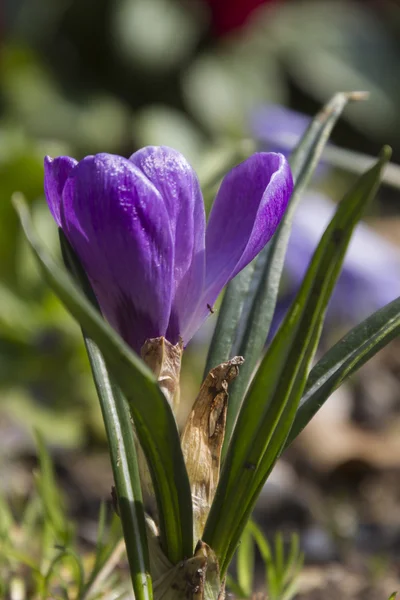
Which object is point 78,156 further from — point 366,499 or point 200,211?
point 200,211

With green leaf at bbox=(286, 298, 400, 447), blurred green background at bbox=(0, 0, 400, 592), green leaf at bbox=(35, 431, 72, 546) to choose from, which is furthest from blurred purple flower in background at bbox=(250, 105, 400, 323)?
green leaf at bbox=(286, 298, 400, 447)

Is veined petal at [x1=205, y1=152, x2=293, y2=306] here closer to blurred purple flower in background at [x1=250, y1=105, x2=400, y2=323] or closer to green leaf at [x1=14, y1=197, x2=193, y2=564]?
green leaf at [x1=14, y1=197, x2=193, y2=564]

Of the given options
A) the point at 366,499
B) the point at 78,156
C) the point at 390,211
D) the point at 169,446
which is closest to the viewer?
the point at 169,446

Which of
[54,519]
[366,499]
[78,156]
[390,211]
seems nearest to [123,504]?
[54,519]

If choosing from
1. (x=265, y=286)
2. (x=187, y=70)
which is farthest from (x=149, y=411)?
(x=187, y=70)

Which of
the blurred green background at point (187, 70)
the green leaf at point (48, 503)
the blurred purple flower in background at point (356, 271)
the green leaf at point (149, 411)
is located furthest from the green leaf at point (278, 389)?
the blurred green background at point (187, 70)

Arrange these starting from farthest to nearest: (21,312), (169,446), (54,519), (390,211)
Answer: (390,211) < (21,312) < (54,519) < (169,446)
